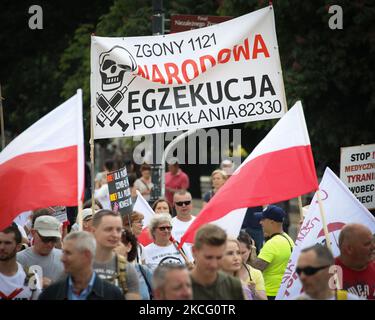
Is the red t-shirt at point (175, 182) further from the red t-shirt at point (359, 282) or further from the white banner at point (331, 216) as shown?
the red t-shirt at point (359, 282)

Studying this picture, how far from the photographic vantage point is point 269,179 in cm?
863

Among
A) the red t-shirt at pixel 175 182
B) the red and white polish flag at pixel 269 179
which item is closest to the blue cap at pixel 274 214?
the red and white polish flag at pixel 269 179

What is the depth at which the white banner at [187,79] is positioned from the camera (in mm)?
10938

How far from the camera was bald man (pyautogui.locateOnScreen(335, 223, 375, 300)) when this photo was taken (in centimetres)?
791

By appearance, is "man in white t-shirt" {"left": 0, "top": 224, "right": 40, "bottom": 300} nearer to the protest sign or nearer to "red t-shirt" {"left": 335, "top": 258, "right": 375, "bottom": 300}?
"red t-shirt" {"left": 335, "top": 258, "right": 375, "bottom": 300}

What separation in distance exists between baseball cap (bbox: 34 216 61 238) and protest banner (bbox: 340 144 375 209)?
417 cm

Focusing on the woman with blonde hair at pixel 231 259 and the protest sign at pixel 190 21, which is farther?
the protest sign at pixel 190 21

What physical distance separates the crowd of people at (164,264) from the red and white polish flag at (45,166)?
0.86 feet

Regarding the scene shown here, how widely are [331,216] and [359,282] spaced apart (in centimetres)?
142

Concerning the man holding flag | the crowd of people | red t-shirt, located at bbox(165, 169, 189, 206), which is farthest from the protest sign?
red t-shirt, located at bbox(165, 169, 189, 206)

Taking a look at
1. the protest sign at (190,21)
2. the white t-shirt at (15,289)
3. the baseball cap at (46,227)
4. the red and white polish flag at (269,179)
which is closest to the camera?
the white t-shirt at (15,289)

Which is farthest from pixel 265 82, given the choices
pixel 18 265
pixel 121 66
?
pixel 18 265

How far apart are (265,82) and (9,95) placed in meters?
18.0

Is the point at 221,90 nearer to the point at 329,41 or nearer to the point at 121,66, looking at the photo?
the point at 121,66
